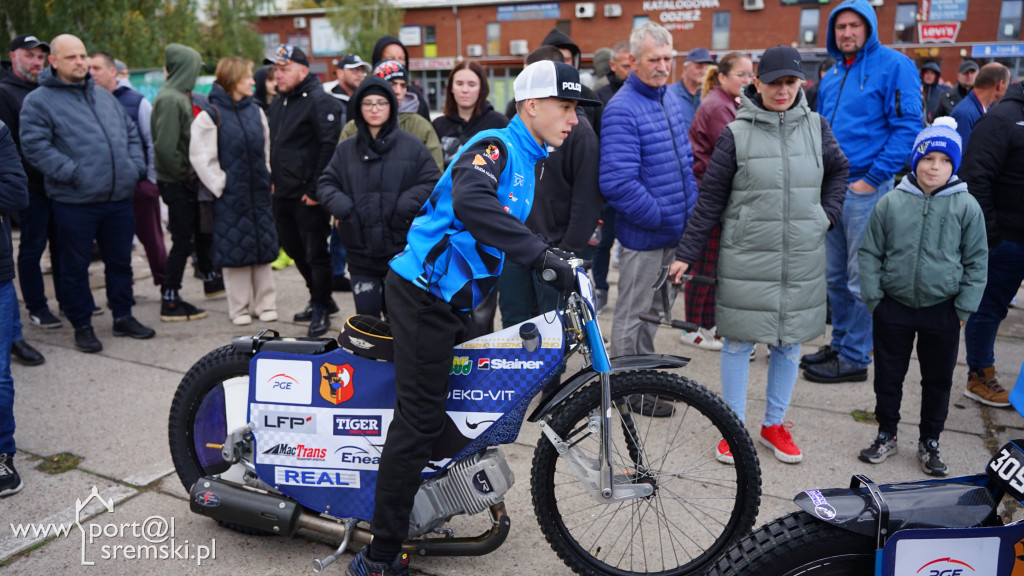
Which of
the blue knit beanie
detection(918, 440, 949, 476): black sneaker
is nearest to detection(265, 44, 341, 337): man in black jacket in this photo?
the blue knit beanie

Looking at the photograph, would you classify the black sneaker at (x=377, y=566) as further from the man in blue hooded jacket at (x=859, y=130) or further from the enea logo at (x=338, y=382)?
the man in blue hooded jacket at (x=859, y=130)

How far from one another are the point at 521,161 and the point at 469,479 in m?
1.19

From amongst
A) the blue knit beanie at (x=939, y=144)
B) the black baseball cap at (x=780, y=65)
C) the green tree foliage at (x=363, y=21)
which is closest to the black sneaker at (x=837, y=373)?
the blue knit beanie at (x=939, y=144)

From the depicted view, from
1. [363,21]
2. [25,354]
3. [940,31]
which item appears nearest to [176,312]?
[25,354]

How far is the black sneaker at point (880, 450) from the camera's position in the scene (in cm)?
400

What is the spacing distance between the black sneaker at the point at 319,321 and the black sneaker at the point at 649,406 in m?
3.64

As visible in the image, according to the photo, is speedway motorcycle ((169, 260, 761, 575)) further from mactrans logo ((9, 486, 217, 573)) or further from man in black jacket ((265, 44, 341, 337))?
man in black jacket ((265, 44, 341, 337))

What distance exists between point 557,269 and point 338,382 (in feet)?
3.44

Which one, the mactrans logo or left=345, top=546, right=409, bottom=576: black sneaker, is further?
the mactrans logo

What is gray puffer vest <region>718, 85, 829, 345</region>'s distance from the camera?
376 centimetres

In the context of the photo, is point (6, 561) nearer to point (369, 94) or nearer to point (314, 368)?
point (314, 368)

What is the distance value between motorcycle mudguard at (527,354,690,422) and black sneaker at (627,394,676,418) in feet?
0.43

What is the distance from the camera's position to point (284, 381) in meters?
3.10

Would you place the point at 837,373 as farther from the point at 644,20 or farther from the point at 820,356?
the point at 644,20
